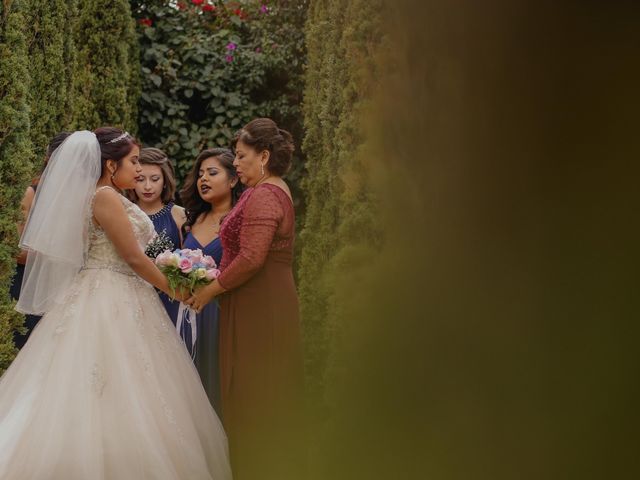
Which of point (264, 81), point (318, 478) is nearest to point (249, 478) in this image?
point (318, 478)

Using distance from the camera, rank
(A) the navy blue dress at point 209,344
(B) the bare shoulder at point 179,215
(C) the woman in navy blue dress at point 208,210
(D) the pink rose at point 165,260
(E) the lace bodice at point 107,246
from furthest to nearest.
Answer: (B) the bare shoulder at point 179,215
(C) the woman in navy blue dress at point 208,210
(A) the navy blue dress at point 209,344
(D) the pink rose at point 165,260
(E) the lace bodice at point 107,246

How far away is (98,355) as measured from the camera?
177 inches

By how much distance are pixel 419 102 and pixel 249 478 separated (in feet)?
12.4

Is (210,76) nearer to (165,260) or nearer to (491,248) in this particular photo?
(165,260)

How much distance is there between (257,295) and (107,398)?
1017mm

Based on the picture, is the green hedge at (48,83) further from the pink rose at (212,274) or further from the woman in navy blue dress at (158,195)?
the pink rose at (212,274)

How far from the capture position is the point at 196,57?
31.9 ft

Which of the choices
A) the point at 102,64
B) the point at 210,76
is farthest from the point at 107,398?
the point at 210,76

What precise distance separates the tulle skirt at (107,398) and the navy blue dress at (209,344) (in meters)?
0.76

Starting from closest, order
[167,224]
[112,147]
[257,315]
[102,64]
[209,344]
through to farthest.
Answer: [112,147] < [257,315] < [209,344] < [167,224] < [102,64]

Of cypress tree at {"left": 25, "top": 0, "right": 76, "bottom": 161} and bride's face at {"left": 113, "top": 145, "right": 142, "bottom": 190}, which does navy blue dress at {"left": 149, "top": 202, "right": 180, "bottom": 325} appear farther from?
bride's face at {"left": 113, "top": 145, "right": 142, "bottom": 190}

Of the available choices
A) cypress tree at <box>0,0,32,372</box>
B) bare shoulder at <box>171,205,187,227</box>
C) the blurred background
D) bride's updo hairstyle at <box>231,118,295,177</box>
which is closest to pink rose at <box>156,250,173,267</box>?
bride's updo hairstyle at <box>231,118,295,177</box>

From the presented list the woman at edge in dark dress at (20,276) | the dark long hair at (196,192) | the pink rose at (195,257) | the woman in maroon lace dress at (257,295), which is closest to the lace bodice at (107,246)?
the pink rose at (195,257)

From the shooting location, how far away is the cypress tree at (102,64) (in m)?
8.13
